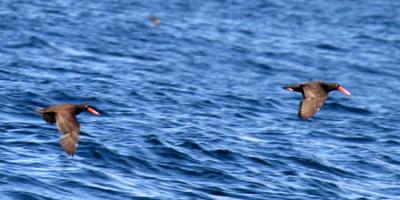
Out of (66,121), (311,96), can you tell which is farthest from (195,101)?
(66,121)

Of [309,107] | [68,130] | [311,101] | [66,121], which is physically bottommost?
[68,130]

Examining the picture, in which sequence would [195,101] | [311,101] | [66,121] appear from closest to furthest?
[66,121]
[311,101]
[195,101]

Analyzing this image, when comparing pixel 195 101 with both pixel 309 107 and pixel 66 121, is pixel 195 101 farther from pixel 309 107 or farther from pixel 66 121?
pixel 66 121

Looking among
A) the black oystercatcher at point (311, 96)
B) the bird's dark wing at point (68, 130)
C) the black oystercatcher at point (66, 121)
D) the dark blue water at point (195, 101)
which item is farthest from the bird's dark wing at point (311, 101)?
the bird's dark wing at point (68, 130)

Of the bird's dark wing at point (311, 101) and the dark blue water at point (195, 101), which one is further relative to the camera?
the dark blue water at point (195, 101)

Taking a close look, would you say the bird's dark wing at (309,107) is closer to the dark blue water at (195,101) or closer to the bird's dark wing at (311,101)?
the bird's dark wing at (311,101)

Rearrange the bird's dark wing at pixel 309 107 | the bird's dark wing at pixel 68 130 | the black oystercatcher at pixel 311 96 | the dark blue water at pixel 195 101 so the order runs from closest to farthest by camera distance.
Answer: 1. the bird's dark wing at pixel 68 130
2. the bird's dark wing at pixel 309 107
3. the black oystercatcher at pixel 311 96
4. the dark blue water at pixel 195 101

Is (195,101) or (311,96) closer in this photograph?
(311,96)

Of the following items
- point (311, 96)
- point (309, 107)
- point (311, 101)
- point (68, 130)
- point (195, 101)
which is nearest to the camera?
point (68, 130)

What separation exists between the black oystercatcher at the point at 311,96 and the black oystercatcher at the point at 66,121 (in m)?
3.67

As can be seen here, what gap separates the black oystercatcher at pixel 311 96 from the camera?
15.8 metres

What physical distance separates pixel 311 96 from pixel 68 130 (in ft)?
14.4

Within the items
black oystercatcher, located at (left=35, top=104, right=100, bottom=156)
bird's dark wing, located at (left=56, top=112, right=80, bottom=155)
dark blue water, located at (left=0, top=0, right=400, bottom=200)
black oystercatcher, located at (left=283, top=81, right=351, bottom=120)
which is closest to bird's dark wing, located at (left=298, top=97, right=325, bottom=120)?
black oystercatcher, located at (left=283, top=81, right=351, bottom=120)

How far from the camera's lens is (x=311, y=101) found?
1609 centimetres
